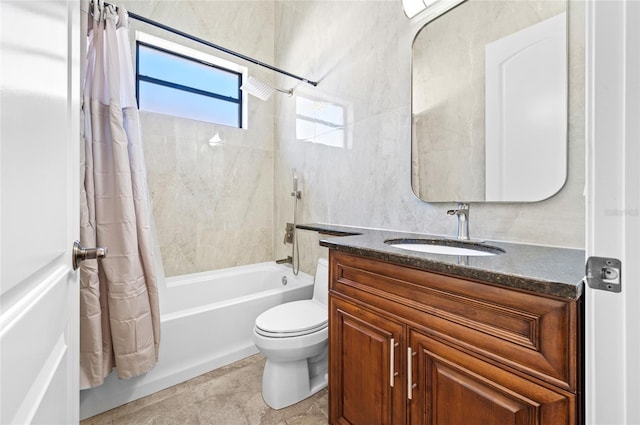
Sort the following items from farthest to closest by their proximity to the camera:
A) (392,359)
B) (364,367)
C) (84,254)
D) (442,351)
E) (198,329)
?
(198,329)
(364,367)
(392,359)
(442,351)
(84,254)

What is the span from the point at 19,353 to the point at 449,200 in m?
1.50

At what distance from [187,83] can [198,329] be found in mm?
2064

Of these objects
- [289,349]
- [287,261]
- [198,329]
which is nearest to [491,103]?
[289,349]

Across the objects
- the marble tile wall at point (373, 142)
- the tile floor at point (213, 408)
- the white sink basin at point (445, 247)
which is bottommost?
the tile floor at point (213, 408)

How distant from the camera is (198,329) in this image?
5.84 feet

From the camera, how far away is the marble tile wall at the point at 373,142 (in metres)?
1.05

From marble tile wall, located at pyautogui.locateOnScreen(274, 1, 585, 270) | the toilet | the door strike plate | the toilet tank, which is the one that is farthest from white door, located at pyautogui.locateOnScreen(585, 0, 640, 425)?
the toilet tank

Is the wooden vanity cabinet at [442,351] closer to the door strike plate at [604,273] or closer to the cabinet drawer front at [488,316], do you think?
the cabinet drawer front at [488,316]

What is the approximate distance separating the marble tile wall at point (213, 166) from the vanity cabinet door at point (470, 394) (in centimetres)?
203

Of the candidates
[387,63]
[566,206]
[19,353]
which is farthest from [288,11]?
[19,353]

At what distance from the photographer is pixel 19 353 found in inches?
14.8

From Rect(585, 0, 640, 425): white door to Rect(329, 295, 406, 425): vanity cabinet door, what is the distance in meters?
0.54

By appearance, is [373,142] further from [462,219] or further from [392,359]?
[392,359]

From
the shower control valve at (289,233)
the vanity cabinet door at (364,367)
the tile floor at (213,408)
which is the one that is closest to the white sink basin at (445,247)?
the vanity cabinet door at (364,367)
